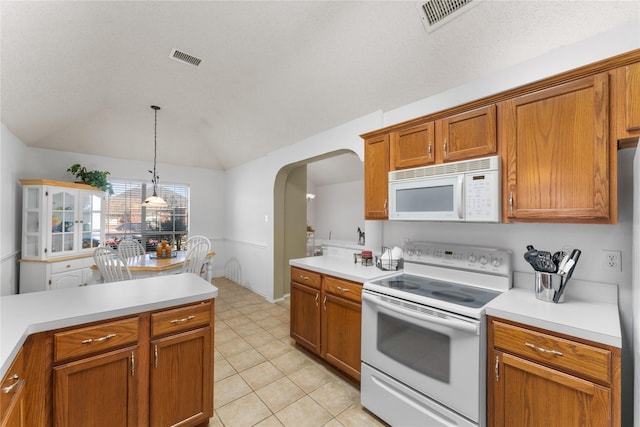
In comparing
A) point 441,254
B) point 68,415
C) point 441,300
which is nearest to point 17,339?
point 68,415

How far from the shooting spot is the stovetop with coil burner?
5.32 feet

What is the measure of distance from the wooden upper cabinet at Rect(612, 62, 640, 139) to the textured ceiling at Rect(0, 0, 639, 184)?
1.51ft

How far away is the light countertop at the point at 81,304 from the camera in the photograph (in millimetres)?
1131

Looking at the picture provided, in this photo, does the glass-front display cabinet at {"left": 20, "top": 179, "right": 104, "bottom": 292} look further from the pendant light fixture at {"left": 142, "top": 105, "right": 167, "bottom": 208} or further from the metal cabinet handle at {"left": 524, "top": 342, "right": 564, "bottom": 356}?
the metal cabinet handle at {"left": 524, "top": 342, "right": 564, "bottom": 356}

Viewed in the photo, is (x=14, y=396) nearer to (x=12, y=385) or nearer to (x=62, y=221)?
(x=12, y=385)

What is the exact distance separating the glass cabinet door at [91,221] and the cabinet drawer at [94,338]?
12.4 ft

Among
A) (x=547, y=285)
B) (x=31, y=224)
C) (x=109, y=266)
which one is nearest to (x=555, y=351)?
(x=547, y=285)

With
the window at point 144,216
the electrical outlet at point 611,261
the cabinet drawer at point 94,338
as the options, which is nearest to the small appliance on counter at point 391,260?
the electrical outlet at point 611,261

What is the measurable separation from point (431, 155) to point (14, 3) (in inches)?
114

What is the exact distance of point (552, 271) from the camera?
1.53m

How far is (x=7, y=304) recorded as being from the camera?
1.40 metres

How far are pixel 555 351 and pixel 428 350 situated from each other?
0.60m

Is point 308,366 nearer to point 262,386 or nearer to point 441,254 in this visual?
point 262,386

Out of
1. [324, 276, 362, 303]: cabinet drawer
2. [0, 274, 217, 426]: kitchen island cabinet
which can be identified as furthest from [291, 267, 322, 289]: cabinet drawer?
[0, 274, 217, 426]: kitchen island cabinet
